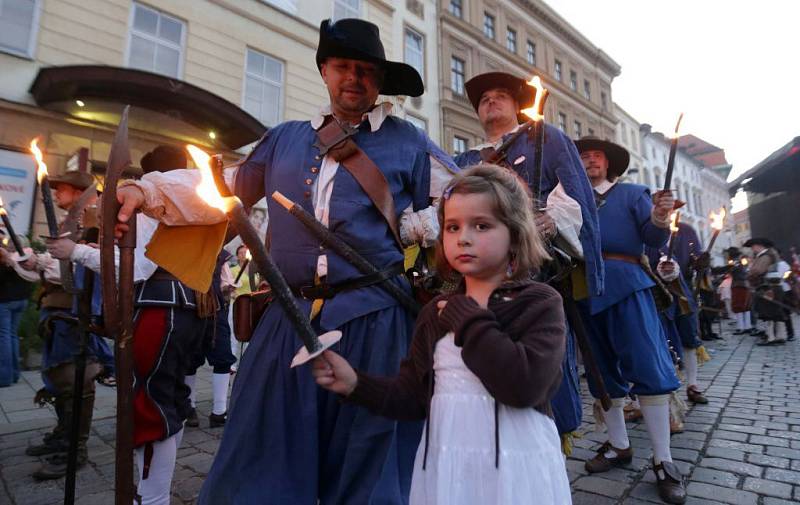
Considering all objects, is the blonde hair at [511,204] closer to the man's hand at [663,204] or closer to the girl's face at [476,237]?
the girl's face at [476,237]

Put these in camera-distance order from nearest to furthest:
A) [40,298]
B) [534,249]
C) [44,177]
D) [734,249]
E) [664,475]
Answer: [534,249] → [44,177] → [664,475] → [40,298] → [734,249]

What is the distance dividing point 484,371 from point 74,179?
142 inches

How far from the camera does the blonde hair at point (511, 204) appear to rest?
1.44m

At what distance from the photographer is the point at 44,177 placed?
2314mm

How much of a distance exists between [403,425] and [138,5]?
11962mm

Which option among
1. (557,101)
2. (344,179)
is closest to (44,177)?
(344,179)

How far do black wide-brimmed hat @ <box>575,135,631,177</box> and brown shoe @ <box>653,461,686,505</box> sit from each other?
2226 millimetres

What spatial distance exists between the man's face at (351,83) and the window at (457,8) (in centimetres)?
2084

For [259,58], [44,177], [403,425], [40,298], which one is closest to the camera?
[403,425]

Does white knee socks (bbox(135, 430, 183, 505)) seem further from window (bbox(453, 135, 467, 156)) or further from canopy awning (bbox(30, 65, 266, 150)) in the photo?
window (bbox(453, 135, 467, 156))

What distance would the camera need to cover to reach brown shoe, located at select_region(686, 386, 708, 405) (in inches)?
190

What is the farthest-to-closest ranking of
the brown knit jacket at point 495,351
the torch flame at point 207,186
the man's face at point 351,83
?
the man's face at point 351,83 < the brown knit jacket at point 495,351 < the torch flame at point 207,186

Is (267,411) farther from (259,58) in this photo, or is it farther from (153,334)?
(259,58)

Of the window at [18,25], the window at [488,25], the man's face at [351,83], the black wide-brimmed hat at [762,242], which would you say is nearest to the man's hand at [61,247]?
the man's face at [351,83]
